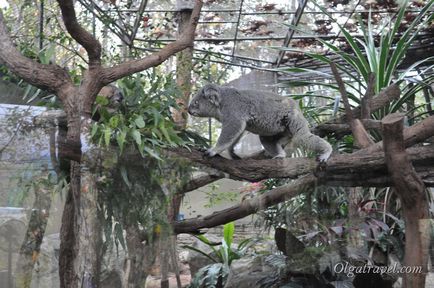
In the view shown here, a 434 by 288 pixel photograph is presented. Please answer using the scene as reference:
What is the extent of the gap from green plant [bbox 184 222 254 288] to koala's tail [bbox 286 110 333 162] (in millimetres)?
1760

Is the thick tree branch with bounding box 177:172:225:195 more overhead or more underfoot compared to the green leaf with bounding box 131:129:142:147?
more underfoot

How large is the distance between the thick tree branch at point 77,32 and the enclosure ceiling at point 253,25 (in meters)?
2.46

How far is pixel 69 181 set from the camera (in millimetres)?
3594

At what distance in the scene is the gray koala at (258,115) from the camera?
4137 millimetres

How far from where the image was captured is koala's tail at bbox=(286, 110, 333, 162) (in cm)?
383

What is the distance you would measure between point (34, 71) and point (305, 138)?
7.00 ft

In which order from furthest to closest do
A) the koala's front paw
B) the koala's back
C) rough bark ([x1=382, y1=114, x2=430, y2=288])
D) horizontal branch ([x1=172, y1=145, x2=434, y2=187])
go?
the koala's back → the koala's front paw → horizontal branch ([x1=172, y1=145, x2=434, y2=187]) → rough bark ([x1=382, y1=114, x2=430, y2=288])

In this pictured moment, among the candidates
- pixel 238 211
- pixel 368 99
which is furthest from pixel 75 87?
pixel 368 99

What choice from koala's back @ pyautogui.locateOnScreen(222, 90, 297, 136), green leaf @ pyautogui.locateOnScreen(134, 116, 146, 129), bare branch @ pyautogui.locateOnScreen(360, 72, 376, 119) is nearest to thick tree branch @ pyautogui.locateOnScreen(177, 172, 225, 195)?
koala's back @ pyautogui.locateOnScreen(222, 90, 297, 136)

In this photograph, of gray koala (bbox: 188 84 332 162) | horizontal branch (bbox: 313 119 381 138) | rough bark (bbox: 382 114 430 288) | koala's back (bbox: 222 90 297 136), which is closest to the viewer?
rough bark (bbox: 382 114 430 288)

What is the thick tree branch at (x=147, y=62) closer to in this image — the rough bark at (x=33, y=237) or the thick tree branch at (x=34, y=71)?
the thick tree branch at (x=34, y=71)

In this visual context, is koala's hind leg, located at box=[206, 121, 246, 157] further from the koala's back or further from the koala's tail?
the koala's tail

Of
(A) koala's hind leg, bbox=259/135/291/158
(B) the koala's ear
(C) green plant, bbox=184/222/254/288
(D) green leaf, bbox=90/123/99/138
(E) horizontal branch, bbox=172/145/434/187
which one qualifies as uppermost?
(B) the koala's ear

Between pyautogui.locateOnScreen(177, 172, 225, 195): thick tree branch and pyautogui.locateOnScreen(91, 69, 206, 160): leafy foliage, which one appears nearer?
pyautogui.locateOnScreen(91, 69, 206, 160): leafy foliage
